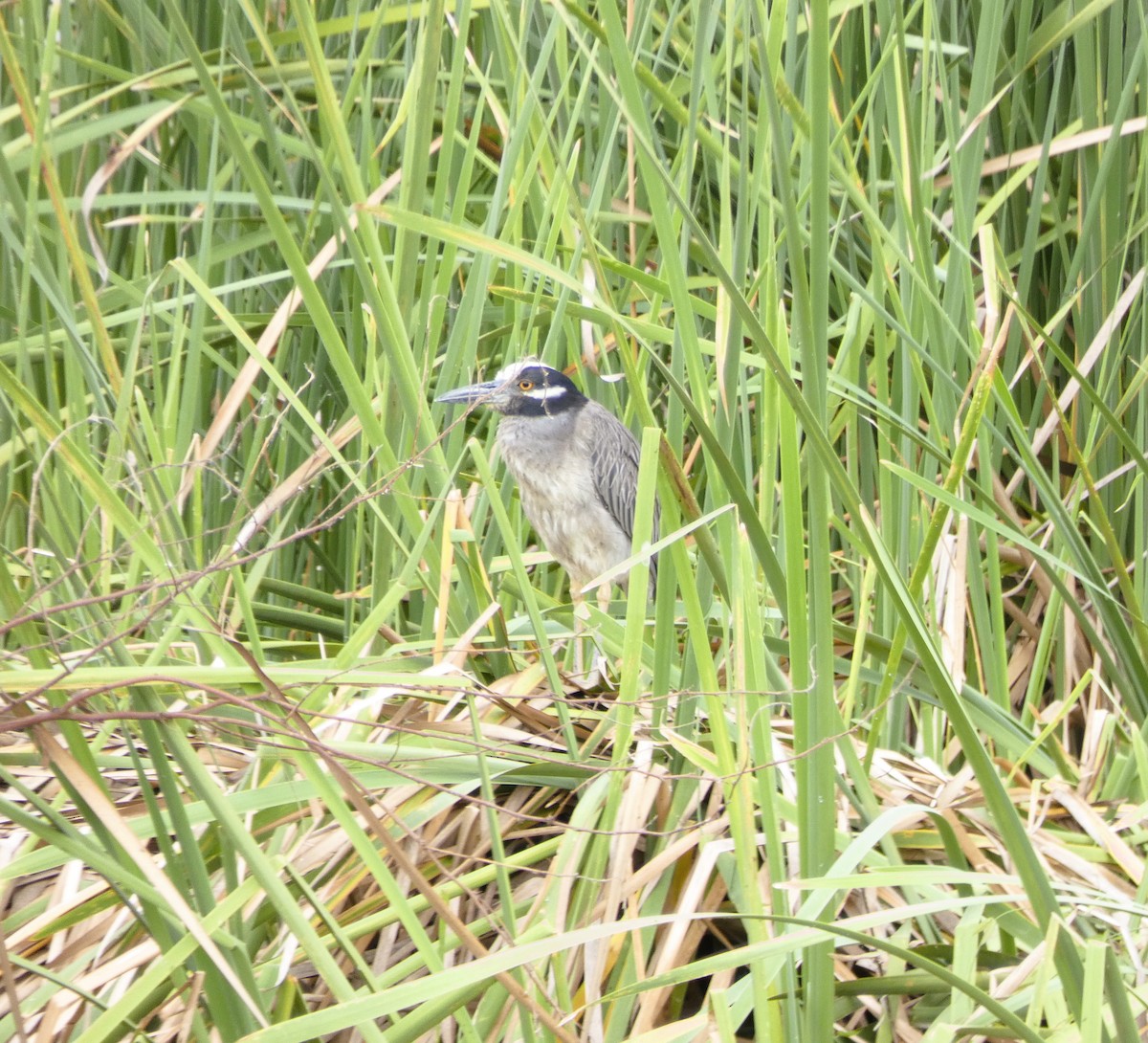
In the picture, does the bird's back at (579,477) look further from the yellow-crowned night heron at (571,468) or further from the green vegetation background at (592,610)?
the green vegetation background at (592,610)

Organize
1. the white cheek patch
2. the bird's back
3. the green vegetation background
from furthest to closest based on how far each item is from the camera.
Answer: the bird's back
the white cheek patch
the green vegetation background

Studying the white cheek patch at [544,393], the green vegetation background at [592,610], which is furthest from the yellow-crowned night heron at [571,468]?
the green vegetation background at [592,610]

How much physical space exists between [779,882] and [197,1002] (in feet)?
1.68

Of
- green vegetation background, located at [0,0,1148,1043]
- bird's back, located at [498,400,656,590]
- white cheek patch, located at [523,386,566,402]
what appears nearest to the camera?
green vegetation background, located at [0,0,1148,1043]

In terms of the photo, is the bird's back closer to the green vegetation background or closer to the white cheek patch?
the white cheek patch

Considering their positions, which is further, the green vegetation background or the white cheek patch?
the white cheek patch

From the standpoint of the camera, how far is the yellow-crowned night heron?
296 cm

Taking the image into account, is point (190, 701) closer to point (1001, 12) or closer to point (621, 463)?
point (1001, 12)

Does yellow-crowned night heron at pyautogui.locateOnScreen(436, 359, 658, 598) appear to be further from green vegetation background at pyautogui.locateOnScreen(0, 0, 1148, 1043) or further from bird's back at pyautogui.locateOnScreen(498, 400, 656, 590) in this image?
green vegetation background at pyautogui.locateOnScreen(0, 0, 1148, 1043)

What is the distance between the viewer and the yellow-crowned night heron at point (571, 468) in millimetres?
2965

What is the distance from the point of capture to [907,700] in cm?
192

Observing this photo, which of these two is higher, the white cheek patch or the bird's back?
the white cheek patch

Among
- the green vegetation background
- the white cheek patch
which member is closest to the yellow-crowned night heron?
the white cheek patch

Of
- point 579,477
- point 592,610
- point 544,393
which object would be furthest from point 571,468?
point 592,610
